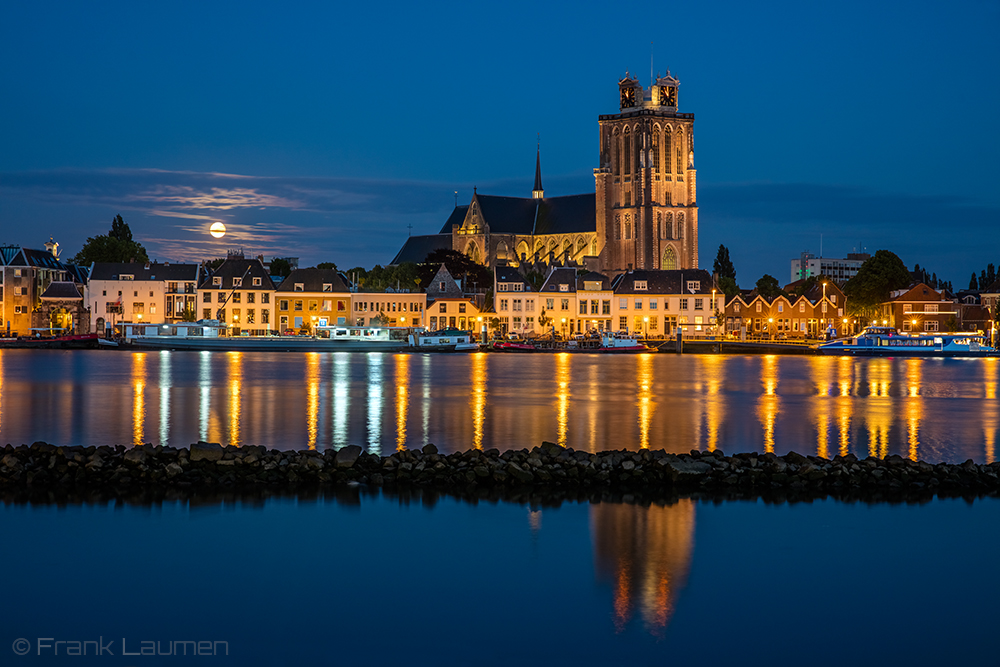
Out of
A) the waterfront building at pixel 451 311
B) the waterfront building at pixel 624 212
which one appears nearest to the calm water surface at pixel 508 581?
the waterfront building at pixel 451 311

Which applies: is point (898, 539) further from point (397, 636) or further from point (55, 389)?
point (55, 389)

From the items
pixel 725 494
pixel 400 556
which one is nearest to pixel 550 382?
pixel 725 494

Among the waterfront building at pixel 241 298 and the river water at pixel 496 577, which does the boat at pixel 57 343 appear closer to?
the waterfront building at pixel 241 298

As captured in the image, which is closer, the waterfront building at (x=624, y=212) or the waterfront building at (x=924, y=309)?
the waterfront building at (x=924, y=309)

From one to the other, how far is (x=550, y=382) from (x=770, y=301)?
6429cm

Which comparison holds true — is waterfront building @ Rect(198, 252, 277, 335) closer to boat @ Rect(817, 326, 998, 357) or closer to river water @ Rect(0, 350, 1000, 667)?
boat @ Rect(817, 326, 998, 357)

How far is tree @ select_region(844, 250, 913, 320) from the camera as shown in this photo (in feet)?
366

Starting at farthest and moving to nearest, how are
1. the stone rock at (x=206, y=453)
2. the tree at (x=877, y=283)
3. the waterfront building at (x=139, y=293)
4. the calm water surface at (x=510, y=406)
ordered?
the tree at (x=877, y=283)
the waterfront building at (x=139, y=293)
the calm water surface at (x=510, y=406)
the stone rock at (x=206, y=453)

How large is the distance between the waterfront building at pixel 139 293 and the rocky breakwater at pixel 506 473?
299ft

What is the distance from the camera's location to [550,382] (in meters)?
54.5

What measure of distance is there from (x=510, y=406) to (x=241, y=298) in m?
70.5

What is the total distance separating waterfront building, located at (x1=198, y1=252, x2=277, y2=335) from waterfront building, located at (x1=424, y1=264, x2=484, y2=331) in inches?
662

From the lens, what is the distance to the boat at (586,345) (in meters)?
94.3

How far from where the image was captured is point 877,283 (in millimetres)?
111438
